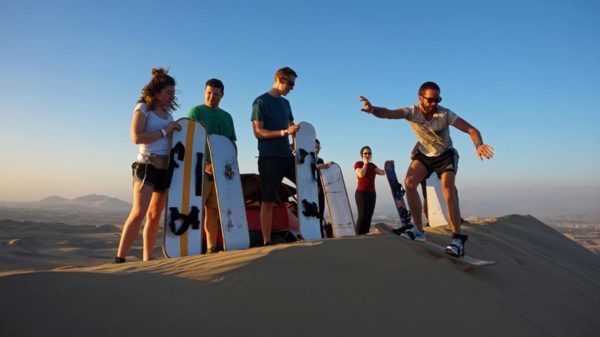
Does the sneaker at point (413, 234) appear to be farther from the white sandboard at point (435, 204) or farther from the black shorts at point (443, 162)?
the white sandboard at point (435, 204)

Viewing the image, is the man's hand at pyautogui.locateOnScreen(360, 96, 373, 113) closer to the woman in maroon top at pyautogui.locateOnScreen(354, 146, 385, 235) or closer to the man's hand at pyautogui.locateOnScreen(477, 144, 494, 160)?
the man's hand at pyautogui.locateOnScreen(477, 144, 494, 160)

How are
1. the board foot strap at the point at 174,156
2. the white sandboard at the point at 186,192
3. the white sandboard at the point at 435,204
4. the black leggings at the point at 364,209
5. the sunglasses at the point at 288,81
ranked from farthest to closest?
the white sandboard at the point at 435,204, the black leggings at the point at 364,209, the sunglasses at the point at 288,81, the board foot strap at the point at 174,156, the white sandboard at the point at 186,192

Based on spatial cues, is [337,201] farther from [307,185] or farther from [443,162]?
[443,162]

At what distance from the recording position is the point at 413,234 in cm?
436

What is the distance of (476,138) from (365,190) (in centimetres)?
365

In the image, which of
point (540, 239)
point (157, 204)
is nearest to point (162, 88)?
point (157, 204)

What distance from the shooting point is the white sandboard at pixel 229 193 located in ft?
15.1

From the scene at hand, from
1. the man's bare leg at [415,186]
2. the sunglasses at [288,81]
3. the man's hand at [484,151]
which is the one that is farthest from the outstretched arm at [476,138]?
the sunglasses at [288,81]

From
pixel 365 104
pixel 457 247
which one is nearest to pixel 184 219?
pixel 365 104

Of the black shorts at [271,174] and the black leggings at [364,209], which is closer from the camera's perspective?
the black shorts at [271,174]

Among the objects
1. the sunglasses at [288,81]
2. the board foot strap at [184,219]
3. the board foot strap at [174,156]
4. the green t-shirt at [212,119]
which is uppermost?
the sunglasses at [288,81]

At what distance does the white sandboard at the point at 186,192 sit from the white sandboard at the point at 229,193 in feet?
0.60

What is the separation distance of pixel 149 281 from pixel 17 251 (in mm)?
7170

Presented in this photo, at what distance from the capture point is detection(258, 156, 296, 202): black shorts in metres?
4.83
